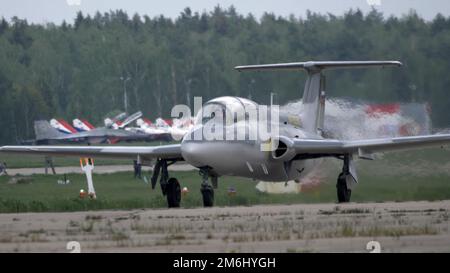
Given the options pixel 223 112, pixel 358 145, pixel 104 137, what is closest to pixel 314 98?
pixel 358 145

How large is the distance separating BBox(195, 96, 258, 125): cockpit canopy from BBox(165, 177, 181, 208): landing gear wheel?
6.31 ft

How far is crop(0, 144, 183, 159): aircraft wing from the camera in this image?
99.0 ft

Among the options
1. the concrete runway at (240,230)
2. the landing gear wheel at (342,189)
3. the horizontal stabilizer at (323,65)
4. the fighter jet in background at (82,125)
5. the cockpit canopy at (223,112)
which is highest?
the horizontal stabilizer at (323,65)

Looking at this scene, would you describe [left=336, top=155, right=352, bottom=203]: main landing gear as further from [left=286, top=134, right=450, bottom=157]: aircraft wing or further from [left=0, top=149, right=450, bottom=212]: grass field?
[left=0, top=149, right=450, bottom=212]: grass field

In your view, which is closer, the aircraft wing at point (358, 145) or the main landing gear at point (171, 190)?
the aircraft wing at point (358, 145)

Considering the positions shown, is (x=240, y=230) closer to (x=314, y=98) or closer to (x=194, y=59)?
(x=314, y=98)

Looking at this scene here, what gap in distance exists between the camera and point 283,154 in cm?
2981

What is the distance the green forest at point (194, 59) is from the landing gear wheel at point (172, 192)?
967 cm

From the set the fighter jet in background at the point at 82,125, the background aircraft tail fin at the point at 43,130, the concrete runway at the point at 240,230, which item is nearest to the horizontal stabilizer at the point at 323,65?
the concrete runway at the point at 240,230

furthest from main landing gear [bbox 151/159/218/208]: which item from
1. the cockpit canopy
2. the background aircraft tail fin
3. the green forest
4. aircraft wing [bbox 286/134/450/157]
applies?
the background aircraft tail fin

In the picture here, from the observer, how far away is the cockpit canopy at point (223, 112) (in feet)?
94.5

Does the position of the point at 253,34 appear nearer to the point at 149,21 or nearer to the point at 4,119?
the point at 4,119

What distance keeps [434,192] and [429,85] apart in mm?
8997

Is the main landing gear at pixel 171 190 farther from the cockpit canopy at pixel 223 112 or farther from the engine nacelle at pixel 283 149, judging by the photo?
the engine nacelle at pixel 283 149
